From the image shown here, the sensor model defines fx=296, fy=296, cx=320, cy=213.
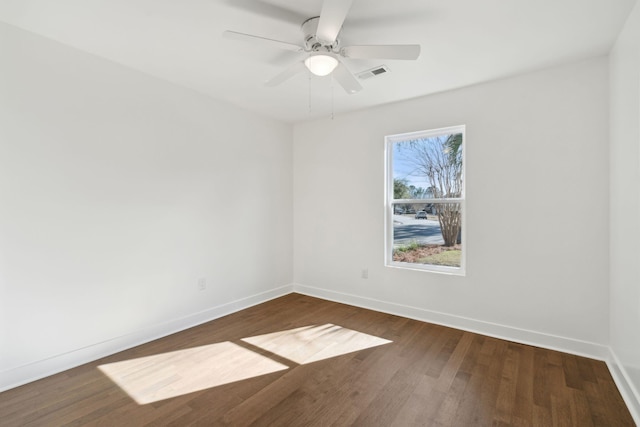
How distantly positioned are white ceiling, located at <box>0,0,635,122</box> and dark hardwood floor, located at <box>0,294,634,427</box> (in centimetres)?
253

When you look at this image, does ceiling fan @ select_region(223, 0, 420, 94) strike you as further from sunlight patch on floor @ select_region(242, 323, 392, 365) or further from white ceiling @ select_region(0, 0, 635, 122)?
sunlight patch on floor @ select_region(242, 323, 392, 365)

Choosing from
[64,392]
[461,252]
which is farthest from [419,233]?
[64,392]

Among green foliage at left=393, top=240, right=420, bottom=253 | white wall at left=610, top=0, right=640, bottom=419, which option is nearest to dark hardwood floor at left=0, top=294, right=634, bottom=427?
white wall at left=610, top=0, right=640, bottom=419

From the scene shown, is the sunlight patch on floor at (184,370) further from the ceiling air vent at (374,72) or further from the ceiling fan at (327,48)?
the ceiling air vent at (374,72)

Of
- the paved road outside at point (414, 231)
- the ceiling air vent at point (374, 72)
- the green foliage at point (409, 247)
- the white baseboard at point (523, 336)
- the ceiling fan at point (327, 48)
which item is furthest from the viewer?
the green foliage at point (409, 247)

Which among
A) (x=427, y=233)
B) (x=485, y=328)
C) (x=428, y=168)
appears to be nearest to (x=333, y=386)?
(x=485, y=328)

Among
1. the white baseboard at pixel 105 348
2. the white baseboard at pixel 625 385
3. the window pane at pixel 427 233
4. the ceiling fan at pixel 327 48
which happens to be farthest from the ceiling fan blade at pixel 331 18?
the white baseboard at pixel 105 348

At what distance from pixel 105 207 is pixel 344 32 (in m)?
2.43

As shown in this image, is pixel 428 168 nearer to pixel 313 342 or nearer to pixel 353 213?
pixel 353 213

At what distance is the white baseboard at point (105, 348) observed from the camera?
2121 mm

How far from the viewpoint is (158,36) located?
2.21 m

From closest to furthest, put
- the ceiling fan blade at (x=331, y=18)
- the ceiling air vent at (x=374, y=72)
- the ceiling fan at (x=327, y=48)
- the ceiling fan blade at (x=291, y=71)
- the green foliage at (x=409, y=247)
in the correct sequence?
the ceiling fan blade at (x=331, y=18) < the ceiling fan at (x=327, y=48) < the ceiling fan blade at (x=291, y=71) < the ceiling air vent at (x=374, y=72) < the green foliage at (x=409, y=247)

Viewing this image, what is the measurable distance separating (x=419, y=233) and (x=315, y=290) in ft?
5.60

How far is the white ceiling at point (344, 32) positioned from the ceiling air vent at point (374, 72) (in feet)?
0.18
